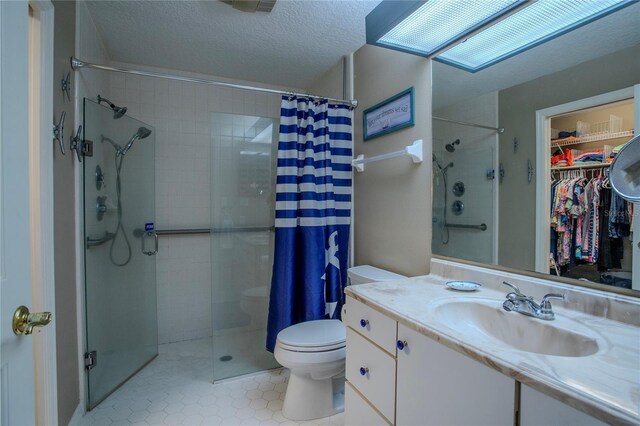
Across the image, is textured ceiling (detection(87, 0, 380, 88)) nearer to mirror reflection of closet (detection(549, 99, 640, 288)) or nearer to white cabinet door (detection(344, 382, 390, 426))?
mirror reflection of closet (detection(549, 99, 640, 288))

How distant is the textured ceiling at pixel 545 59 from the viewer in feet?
2.96

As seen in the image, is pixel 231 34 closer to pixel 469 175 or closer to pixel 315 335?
pixel 469 175

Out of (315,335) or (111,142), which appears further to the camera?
(111,142)

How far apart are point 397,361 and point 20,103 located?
1.26 metres

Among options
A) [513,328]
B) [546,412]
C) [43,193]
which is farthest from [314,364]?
[43,193]

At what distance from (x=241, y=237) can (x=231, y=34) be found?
136 centimetres

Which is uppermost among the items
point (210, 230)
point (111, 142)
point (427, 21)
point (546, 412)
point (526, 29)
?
point (427, 21)

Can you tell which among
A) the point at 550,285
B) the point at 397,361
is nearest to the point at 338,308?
the point at 397,361

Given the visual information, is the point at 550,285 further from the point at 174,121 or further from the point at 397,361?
the point at 174,121

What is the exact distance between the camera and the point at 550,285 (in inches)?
41.0

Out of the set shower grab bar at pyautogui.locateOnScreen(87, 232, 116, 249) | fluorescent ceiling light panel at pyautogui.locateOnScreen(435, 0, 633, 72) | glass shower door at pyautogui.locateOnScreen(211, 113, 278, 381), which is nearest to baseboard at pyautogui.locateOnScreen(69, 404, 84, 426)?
glass shower door at pyautogui.locateOnScreen(211, 113, 278, 381)

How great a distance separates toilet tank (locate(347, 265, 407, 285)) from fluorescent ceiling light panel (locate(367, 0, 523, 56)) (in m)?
1.19

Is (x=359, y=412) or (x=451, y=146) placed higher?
(x=451, y=146)

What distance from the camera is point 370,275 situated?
1778mm
